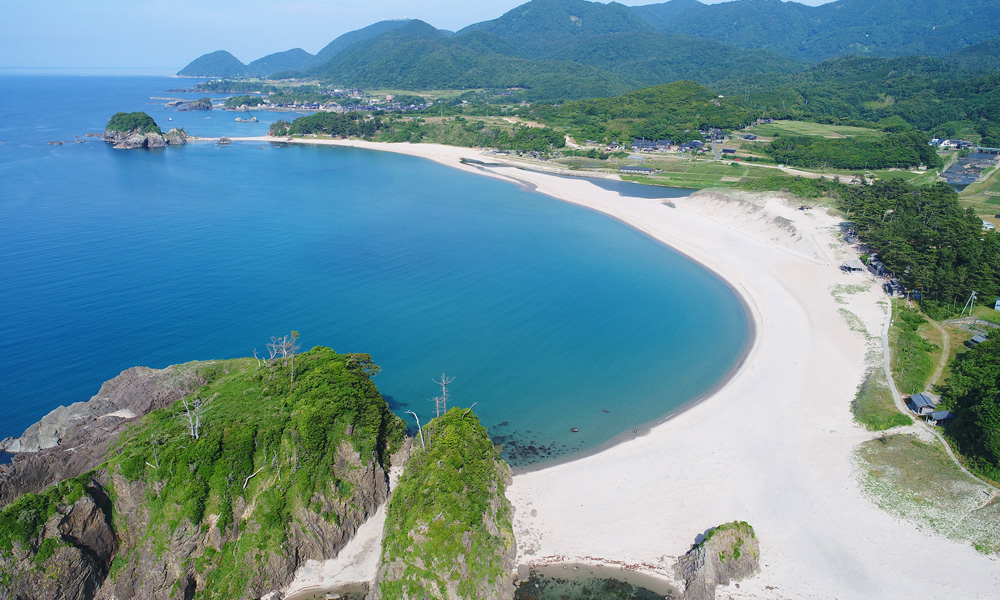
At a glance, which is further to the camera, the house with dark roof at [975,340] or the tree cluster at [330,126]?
the tree cluster at [330,126]

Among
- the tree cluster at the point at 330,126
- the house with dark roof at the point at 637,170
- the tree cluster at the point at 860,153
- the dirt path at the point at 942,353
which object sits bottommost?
the dirt path at the point at 942,353

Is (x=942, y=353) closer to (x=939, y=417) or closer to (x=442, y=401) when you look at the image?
(x=939, y=417)

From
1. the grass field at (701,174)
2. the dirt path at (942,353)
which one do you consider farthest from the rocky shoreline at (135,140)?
the dirt path at (942,353)

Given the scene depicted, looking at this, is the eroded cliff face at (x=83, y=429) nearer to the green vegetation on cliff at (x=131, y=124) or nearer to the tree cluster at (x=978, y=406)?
the tree cluster at (x=978, y=406)

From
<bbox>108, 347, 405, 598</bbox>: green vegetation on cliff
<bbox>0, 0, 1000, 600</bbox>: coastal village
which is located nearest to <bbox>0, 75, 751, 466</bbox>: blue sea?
<bbox>0, 0, 1000, 600</bbox>: coastal village

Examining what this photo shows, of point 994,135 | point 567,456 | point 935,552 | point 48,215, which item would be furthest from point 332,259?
point 994,135

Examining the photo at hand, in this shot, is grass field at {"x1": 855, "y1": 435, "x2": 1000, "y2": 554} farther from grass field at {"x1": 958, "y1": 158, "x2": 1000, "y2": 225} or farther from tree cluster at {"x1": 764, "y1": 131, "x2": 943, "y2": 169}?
tree cluster at {"x1": 764, "y1": 131, "x2": 943, "y2": 169}
